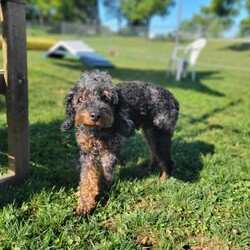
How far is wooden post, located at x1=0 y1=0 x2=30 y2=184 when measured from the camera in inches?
118

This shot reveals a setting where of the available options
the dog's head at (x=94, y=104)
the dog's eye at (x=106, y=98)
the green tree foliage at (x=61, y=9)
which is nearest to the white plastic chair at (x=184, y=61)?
the dog's head at (x=94, y=104)

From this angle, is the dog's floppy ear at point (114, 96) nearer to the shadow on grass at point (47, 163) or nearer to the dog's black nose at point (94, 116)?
the dog's black nose at point (94, 116)

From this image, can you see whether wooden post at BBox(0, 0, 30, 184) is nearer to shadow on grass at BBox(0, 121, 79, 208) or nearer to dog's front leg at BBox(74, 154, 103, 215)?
shadow on grass at BBox(0, 121, 79, 208)

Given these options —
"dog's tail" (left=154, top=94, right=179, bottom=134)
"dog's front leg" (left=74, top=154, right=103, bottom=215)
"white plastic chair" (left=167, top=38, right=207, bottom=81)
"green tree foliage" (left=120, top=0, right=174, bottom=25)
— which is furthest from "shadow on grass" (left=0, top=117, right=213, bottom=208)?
"green tree foliage" (left=120, top=0, right=174, bottom=25)

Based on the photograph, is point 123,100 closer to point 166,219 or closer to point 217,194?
point 166,219

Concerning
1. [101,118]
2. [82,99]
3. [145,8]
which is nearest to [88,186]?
[101,118]

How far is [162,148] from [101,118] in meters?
1.34

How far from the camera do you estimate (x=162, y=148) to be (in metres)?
4.09

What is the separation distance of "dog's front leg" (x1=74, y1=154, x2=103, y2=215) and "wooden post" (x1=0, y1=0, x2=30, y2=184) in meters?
0.71

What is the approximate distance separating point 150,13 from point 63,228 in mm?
65885

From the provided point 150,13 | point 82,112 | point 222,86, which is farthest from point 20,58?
point 150,13

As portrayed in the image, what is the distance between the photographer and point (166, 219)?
314cm

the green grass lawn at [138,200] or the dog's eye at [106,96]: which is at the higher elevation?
the dog's eye at [106,96]

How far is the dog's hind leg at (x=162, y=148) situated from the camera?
4.05 metres
